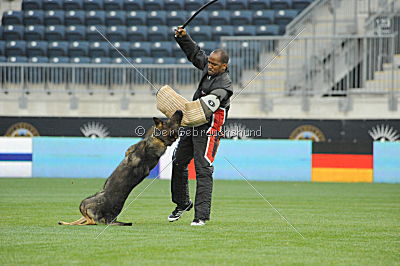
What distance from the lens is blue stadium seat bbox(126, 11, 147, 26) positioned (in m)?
22.7

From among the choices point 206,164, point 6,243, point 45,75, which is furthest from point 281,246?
point 45,75

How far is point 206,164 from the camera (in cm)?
834

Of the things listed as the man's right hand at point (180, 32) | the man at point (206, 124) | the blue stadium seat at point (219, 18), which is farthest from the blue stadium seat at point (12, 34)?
the man's right hand at point (180, 32)

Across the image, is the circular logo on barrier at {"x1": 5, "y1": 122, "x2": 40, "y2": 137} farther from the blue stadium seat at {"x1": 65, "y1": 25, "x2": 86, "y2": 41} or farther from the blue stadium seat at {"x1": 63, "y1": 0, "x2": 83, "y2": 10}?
the blue stadium seat at {"x1": 63, "y1": 0, "x2": 83, "y2": 10}

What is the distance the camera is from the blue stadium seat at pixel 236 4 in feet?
75.4

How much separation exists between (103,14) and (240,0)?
13.6 ft

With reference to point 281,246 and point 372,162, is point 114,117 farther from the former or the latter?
point 281,246

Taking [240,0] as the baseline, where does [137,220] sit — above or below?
below

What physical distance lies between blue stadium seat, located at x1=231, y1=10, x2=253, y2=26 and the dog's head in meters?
15.0

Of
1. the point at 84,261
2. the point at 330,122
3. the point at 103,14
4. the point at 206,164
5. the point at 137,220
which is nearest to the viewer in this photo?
the point at 84,261

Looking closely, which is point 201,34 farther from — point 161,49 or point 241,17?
Answer: point 241,17

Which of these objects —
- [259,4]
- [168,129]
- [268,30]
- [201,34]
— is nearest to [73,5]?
[201,34]

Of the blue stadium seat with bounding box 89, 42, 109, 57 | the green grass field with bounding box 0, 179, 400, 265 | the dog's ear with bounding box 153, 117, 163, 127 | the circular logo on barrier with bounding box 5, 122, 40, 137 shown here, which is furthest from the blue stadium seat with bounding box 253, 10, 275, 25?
the dog's ear with bounding box 153, 117, 163, 127

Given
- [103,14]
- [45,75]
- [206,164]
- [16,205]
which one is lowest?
[16,205]
